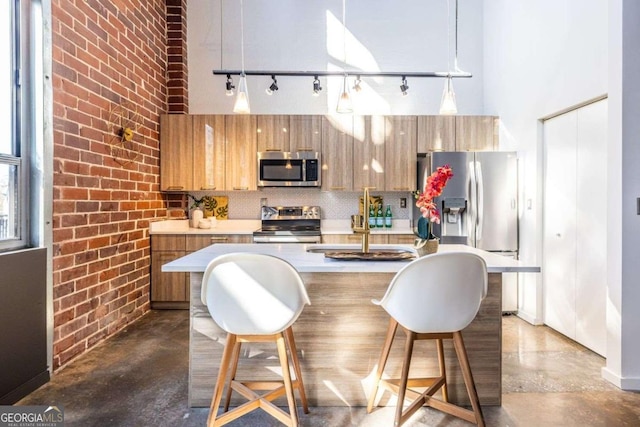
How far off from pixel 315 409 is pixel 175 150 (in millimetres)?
3290

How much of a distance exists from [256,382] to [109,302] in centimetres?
192

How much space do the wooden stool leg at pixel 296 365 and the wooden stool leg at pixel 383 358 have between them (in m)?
0.35

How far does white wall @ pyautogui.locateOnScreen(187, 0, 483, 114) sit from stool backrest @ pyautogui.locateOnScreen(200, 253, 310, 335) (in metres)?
3.48

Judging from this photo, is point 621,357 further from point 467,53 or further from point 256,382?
point 467,53

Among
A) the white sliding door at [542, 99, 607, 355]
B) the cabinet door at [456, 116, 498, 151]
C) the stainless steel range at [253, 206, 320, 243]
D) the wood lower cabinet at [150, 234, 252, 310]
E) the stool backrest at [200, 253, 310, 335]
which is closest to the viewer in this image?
the stool backrest at [200, 253, 310, 335]

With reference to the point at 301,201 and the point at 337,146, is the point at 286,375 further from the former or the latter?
the point at 301,201

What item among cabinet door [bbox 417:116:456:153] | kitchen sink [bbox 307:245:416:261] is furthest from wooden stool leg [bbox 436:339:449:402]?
cabinet door [bbox 417:116:456:153]

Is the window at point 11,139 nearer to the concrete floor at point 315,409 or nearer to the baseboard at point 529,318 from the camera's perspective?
the concrete floor at point 315,409

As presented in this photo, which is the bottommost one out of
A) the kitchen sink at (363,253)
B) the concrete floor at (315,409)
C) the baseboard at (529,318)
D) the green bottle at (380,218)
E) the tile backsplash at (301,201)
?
the concrete floor at (315,409)

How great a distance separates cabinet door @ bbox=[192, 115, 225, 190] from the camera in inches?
175

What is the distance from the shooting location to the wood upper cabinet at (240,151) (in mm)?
4469

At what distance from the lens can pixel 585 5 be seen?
3.03 m

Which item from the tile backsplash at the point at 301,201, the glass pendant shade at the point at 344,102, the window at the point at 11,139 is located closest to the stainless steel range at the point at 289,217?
the tile backsplash at the point at 301,201

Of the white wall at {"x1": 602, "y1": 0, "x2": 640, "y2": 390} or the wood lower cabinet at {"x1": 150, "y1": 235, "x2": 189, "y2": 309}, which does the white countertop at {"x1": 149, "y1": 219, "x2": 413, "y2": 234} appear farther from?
the white wall at {"x1": 602, "y1": 0, "x2": 640, "y2": 390}
